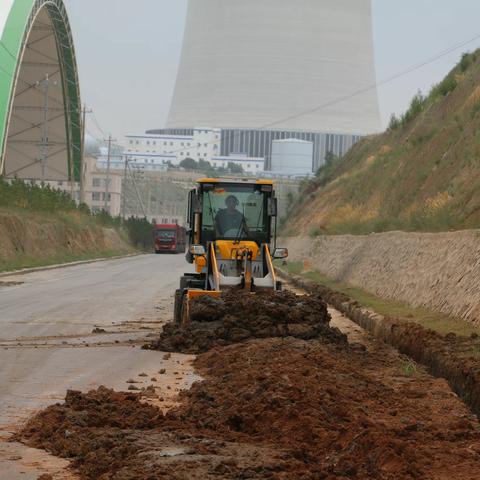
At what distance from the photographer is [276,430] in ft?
28.0

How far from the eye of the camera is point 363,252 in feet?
107

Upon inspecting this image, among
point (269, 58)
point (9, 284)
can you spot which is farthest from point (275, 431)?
point (269, 58)

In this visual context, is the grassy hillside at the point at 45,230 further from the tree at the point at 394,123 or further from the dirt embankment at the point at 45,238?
the tree at the point at 394,123

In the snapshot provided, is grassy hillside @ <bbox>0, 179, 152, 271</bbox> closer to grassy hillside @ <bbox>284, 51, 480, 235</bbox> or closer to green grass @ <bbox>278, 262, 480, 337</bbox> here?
grassy hillside @ <bbox>284, 51, 480, 235</bbox>

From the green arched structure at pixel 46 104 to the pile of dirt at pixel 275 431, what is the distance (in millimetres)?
58804

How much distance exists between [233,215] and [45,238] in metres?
39.4

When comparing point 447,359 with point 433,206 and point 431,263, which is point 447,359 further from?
point 433,206

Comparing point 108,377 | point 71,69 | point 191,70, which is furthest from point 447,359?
point 191,70

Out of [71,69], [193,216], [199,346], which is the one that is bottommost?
[199,346]

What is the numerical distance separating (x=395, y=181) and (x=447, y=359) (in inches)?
1206

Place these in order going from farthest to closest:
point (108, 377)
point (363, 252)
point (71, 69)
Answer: point (71, 69) < point (363, 252) < point (108, 377)

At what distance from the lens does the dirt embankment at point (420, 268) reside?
710 inches

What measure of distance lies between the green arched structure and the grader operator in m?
49.6

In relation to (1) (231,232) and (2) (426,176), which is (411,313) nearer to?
(1) (231,232)
